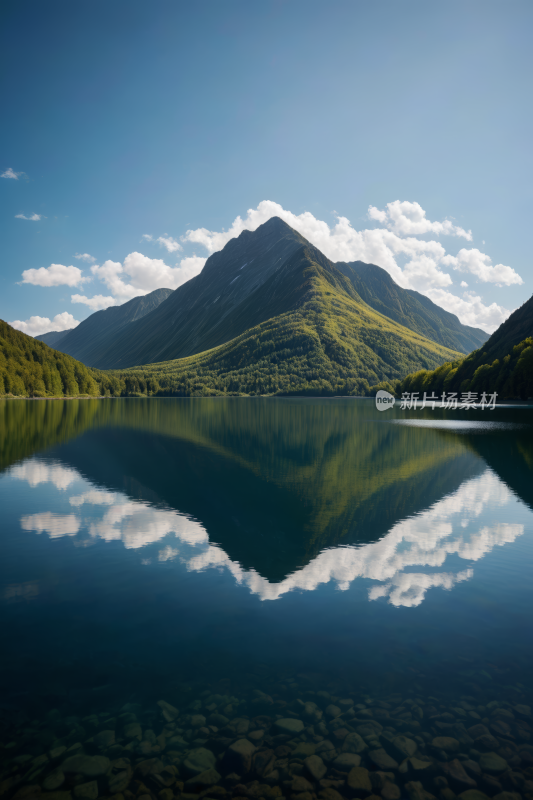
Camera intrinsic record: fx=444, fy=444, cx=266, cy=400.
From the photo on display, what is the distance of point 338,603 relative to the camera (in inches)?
519

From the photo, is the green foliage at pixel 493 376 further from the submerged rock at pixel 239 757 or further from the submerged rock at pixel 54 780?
the submerged rock at pixel 54 780

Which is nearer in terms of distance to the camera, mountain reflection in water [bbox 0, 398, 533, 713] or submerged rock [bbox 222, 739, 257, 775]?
submerged rock [bbox 222, 739, 257, 775]

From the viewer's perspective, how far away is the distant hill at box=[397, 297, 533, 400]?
12794cm

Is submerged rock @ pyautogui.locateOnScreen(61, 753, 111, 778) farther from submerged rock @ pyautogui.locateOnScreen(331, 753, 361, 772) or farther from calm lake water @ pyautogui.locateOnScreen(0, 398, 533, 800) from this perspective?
submerged rock @ pyautogui.locateOnScreen(331, 753, 361, 772)

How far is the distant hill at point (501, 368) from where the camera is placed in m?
128

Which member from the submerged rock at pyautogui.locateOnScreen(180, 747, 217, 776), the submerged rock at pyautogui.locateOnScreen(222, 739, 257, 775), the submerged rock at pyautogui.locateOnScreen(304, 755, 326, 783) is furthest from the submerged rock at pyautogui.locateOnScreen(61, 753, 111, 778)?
the submerged rock at pyautogui.locateOnScreen(304, 755, 326, 783)

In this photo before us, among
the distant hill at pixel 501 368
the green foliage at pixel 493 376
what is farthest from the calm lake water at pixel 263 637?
the distant hill at pixel 501 368

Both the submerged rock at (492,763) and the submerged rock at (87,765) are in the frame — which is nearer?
the submerged rock at (87,765)

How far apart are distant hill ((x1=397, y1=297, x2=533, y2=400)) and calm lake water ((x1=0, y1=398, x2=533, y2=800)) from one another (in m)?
116

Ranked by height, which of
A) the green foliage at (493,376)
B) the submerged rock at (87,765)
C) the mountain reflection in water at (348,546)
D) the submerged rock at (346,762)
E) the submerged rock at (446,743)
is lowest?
the mountain reflection in water at (348,546)

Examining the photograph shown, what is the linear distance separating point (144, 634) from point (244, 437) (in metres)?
48.6

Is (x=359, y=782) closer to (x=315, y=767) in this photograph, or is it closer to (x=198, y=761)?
(x=315, y=767)

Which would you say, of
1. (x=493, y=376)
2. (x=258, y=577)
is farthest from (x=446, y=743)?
(x=493, y=376)

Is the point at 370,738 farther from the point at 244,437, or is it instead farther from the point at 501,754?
the point at 244,437
